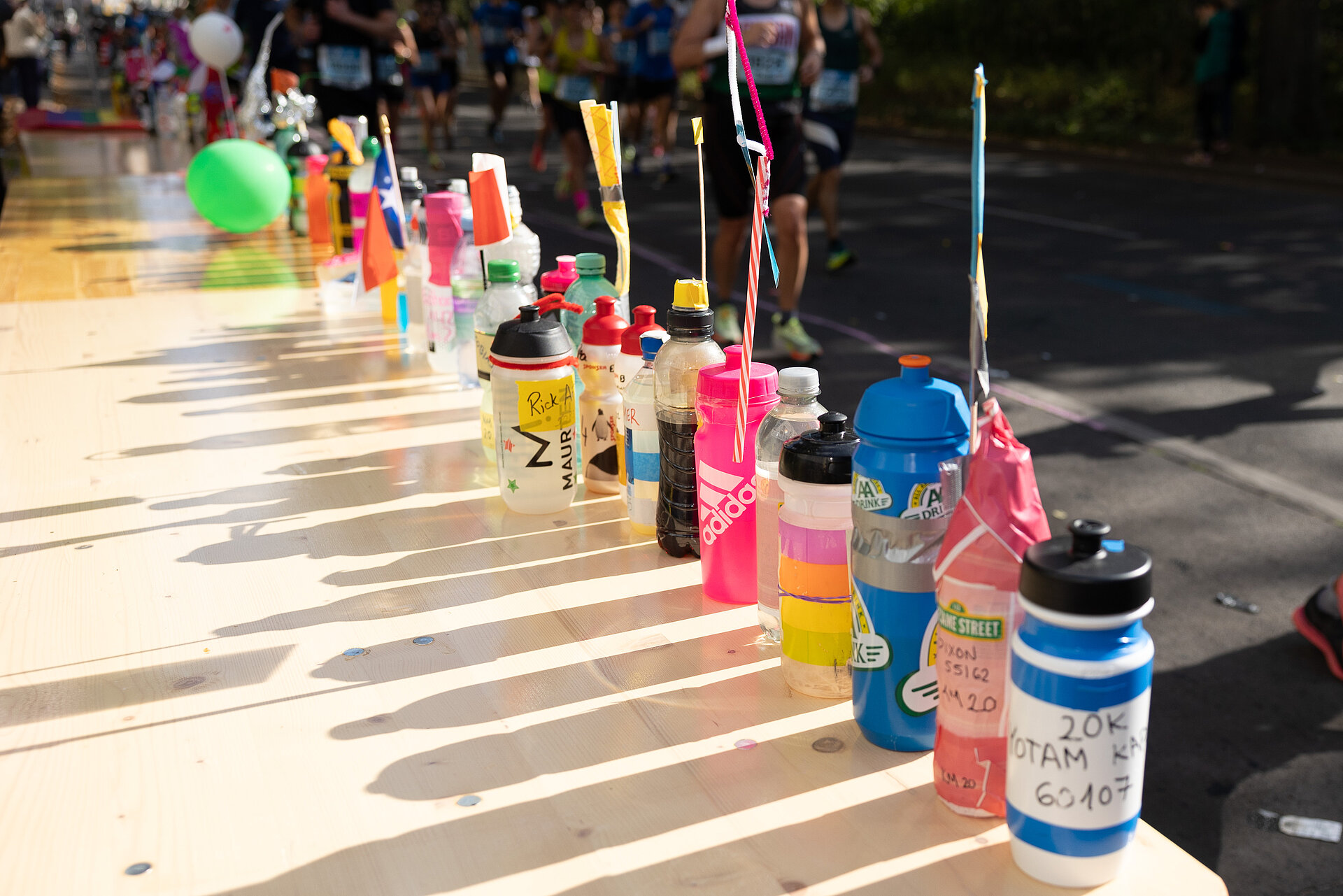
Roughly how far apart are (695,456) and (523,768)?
0.51 meters

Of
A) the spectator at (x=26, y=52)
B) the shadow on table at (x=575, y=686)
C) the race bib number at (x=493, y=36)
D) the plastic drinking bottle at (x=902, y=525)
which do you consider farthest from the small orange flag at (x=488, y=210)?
the race bib number at (x=493, y=36)

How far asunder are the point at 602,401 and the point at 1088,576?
1.06 metres

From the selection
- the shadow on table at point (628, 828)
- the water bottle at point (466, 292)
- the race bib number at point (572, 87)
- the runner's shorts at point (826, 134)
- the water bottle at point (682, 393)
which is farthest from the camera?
the race bib number at point (572, 87)

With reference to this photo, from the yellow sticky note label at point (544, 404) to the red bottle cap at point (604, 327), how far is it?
0.13 meters

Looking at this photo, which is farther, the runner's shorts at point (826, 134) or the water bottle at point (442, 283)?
the runner's shorts at point (826, 134)

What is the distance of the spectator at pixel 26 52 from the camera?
12328 mm

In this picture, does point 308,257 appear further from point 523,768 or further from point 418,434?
point 523,768

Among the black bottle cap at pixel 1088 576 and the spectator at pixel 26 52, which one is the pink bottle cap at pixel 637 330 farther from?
the spectator at pixel 26 52

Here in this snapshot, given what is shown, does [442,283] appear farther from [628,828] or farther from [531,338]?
[628,828]

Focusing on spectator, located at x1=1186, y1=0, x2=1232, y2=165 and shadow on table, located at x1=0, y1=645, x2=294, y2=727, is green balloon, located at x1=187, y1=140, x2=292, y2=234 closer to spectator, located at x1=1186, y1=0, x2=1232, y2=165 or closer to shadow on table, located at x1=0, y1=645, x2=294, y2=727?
shadow on table, located at x1=0, y1=645, x2=294, y2=727

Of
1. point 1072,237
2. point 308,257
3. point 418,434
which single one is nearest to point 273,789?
point 418,434

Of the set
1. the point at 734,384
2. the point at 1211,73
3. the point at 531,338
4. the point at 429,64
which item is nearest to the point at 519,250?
the point at 531,338

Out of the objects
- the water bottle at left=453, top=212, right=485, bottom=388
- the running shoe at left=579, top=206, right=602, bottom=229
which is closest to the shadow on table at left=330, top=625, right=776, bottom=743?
the water bottle at left=453, top=212, right=485, bottom=388

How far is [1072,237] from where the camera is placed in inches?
340
